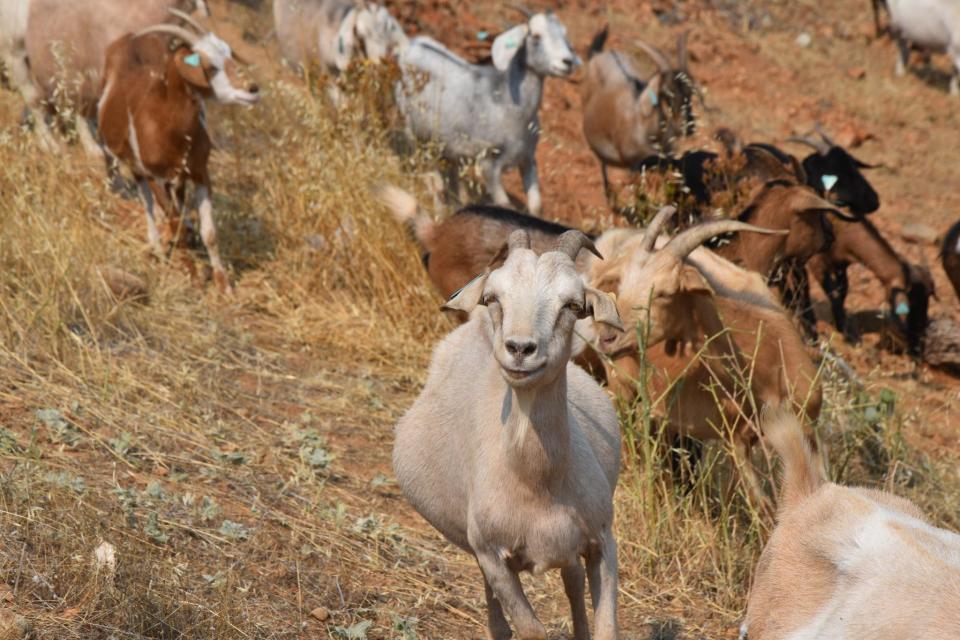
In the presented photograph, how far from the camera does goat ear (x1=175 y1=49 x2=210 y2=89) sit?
8.05 metres

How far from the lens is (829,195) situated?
Answer: 867cm

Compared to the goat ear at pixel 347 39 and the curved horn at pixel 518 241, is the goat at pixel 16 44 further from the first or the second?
the curved horn at pixel 518 241

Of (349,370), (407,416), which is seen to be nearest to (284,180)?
(349,370)

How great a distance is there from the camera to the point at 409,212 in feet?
23.3

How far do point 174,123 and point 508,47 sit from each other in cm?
296

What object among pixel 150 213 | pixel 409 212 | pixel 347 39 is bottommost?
pixel 150 213

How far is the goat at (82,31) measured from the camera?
9.68 m

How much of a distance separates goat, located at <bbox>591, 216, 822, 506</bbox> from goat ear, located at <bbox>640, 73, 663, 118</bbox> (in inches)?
198

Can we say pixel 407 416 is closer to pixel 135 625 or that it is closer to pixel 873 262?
pixel 135 625

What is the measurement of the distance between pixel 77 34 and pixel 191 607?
22.4 feet

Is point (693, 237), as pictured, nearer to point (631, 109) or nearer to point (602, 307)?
point (602, 307)

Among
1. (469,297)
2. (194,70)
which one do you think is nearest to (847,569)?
(469,297)

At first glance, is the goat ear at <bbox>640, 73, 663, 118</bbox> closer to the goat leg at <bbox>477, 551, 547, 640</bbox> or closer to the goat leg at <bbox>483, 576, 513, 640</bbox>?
the goat leg at <bbox>483, 576, 513, 640</bbox>

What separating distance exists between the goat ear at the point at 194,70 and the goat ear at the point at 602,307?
501 cm
